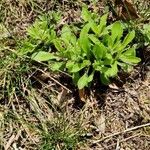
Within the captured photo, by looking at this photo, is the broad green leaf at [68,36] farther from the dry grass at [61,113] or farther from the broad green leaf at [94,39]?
the dry grass at [61,113]

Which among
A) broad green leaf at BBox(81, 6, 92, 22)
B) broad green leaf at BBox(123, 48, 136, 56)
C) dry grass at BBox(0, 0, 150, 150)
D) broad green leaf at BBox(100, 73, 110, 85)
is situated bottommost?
dry grass at BBox(0, 0, 150, 150)

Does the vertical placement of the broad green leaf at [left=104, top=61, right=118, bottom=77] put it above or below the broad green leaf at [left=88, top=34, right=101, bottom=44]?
below

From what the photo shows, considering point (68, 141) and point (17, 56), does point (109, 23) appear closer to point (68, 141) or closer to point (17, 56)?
point (17, 56)

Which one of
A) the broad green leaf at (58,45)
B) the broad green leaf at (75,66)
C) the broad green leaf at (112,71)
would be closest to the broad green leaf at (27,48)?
the broad green leaf at (58,45)

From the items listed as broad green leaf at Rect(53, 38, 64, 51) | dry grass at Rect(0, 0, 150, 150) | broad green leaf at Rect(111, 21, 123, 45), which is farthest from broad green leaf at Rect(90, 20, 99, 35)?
dry grass at Rect(0, 0, 150, 150)

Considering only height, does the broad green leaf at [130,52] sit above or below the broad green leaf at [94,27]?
below

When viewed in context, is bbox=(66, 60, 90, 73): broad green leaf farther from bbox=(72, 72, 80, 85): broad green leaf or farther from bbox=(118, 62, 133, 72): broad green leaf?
bbox=(118, 62, 133, 72): broad green leaf

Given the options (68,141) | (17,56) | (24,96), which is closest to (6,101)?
(24,96)
